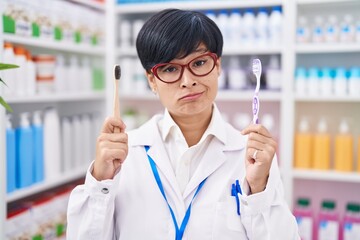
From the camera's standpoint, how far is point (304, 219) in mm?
2416

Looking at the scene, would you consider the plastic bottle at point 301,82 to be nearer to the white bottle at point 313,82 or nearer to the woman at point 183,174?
the white bottle at point 313,82

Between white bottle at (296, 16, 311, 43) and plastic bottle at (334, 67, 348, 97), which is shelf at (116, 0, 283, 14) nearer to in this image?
white bottle at (296, 16, 311, 43)

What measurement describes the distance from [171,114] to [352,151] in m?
1.51

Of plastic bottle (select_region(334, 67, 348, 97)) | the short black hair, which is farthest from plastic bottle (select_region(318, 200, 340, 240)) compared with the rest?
the short black hair

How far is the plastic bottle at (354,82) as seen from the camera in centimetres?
234

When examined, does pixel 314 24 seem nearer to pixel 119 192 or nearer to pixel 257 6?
pixel 257 6

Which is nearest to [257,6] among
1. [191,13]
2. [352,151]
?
[352,151]

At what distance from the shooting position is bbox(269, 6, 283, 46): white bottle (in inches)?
97.1

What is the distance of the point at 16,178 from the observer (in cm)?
200

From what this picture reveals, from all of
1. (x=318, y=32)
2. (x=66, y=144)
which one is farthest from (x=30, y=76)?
(x=318, y=32)

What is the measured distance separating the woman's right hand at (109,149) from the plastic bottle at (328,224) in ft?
5.42

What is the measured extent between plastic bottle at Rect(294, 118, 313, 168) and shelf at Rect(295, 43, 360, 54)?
46 cm

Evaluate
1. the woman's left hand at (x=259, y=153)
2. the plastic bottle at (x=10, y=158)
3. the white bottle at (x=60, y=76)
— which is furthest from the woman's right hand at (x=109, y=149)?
the white bottle at (x=60, y=76)

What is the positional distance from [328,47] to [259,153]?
148cm
